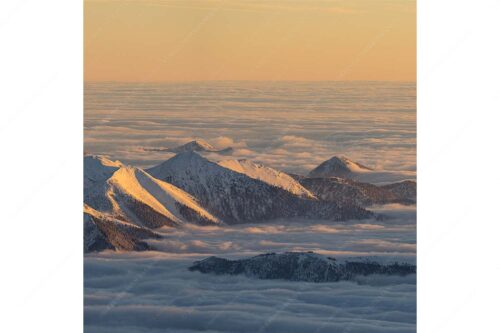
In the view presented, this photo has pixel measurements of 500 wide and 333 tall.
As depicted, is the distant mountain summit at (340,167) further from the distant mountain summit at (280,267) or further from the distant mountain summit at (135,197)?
the distant mountain summit at (135,197)

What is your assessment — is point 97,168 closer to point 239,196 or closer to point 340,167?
point 239,196

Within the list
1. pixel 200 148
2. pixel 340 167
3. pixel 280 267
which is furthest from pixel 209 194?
pixel 340 167

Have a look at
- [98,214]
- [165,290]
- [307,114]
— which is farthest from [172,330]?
[307,114]

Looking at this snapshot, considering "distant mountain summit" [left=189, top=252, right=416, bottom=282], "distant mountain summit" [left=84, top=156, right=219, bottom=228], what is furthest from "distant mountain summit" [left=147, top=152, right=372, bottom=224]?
"distant mountain summit" [left=189, top=252, right=416, bottom=282]

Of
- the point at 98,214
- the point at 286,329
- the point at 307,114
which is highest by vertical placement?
the point at 307,114

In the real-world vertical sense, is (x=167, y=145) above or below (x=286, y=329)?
above

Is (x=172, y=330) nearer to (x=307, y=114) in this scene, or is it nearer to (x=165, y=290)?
(x=165, y=290)

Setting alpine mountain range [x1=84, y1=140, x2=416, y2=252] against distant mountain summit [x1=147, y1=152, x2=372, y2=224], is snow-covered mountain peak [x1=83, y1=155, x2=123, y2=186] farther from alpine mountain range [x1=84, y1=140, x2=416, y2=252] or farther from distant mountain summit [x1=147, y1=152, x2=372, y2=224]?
distant mountain summit [x1=147, y1=152, x2=372, y2=224]

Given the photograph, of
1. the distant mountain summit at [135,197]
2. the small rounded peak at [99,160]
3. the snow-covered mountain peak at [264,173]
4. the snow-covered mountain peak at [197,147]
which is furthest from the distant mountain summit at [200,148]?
the small rounded peak at [99,160]
